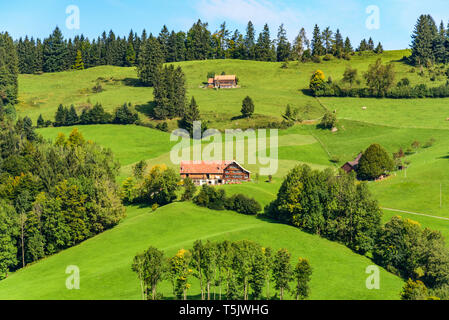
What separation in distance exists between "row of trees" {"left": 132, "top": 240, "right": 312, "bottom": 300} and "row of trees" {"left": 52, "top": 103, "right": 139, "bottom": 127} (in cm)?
11159

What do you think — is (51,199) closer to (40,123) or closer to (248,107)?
(40,123)

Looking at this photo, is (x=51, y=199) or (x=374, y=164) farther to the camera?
(x=374, y=164)

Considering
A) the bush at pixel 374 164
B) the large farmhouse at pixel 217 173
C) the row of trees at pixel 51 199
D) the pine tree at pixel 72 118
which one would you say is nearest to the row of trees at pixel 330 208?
the large farmhouse at pixel 217 173

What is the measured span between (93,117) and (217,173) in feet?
225

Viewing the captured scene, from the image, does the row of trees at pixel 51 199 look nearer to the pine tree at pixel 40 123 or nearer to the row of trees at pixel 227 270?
the row of trees at pixel 227 270

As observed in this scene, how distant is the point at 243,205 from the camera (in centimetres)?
9700

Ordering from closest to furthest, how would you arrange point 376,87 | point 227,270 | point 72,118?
point 227,270 < point 72,118 < point 376,87

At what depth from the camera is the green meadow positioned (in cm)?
6760

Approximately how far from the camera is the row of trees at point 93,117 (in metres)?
164

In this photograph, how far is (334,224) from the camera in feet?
279

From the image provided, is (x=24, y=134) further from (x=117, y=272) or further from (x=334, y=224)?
(x=334, y=224)

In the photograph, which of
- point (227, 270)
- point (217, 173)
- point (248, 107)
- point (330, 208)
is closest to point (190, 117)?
point (248, 107)

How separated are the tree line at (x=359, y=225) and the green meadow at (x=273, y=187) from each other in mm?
3233
